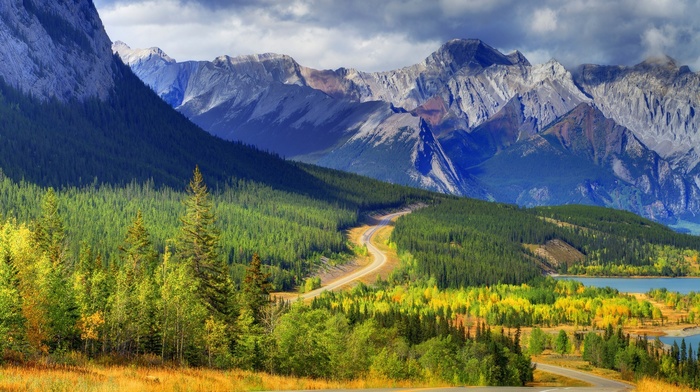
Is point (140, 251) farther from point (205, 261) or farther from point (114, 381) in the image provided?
point (114, 381)

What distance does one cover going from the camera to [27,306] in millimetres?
71438

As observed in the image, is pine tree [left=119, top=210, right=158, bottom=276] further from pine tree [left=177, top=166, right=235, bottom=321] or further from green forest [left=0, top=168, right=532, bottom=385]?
pine tree [left=177, top=166, right=235, bottom=321]

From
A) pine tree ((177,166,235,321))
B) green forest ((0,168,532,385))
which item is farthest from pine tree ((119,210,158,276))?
pine tree ((177,166,235,321))

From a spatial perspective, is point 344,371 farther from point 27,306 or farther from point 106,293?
point 27,306

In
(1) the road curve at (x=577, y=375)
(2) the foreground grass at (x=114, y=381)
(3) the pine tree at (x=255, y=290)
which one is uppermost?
(3) the pine tree at (x=255, y=290)

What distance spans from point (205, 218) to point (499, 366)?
56.7m

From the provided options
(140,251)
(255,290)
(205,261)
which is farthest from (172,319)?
(140,251)

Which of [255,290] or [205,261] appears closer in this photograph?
[205,261]

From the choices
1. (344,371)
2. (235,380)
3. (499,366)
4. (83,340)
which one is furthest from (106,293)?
(499,366)

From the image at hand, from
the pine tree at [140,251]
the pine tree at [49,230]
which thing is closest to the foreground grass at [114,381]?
the pine tree at [140,251]

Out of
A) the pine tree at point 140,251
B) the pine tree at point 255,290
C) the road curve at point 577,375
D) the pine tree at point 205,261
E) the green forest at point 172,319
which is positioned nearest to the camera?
the green forest at point 172,319

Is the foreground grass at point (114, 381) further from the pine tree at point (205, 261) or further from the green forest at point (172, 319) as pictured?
the pine tree at point (205, 261)

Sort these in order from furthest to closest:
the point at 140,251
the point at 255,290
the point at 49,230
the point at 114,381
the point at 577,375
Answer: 1. the point at 577,375
2. the point at 49,230
3. the point at 140,251
4. the point at 255,290
5. the point at 114,381

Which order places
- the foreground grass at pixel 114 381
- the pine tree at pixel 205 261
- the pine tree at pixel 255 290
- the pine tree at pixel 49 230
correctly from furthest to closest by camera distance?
1. the pine tree at pixel 49 230
2. the pine tree at pixel 255 290
3. the pine tree at pixel 205 261
4. the foreground grass at pixel 114 381
